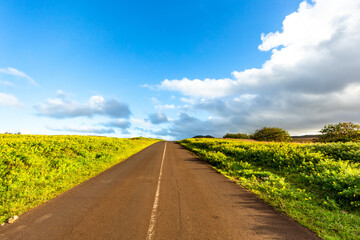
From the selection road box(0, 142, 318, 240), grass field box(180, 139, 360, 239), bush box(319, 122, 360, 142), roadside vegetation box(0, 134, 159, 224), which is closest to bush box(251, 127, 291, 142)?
bush box(319, 122, 360, 142)

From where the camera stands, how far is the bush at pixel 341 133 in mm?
19703

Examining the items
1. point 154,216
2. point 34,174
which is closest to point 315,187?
point 154,216

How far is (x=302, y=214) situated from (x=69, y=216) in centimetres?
772

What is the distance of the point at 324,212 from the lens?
5.59 meters

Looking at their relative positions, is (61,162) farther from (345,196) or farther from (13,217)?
(345,196)

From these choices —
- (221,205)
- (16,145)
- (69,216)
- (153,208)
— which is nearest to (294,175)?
(221,205)

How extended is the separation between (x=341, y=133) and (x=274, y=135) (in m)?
27.7

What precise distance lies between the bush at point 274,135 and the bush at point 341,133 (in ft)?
81.6

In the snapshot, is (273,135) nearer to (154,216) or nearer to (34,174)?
(154,216)

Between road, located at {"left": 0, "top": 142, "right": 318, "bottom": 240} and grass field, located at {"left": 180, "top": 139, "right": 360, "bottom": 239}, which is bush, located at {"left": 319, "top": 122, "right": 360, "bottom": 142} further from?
road, located at {"left": 0, "top": 142, "right": 318, "bottom": 240}

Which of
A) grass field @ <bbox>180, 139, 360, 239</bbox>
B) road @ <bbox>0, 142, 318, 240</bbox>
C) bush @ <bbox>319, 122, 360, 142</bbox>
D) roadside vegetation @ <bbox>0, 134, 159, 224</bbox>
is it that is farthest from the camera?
bush @ <bbox>319, 122, 360, 142</bbox>

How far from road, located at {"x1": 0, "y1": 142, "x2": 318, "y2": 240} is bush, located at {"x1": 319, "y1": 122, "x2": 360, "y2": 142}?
21.4m

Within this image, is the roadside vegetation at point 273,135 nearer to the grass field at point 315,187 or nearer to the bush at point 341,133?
the bush at point 341,133

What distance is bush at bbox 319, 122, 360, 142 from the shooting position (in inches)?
776
